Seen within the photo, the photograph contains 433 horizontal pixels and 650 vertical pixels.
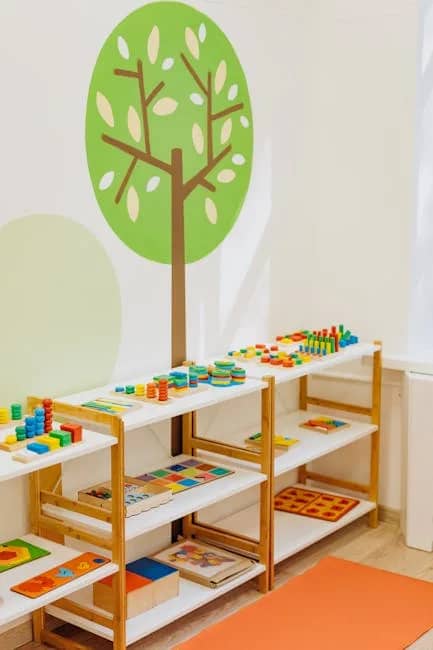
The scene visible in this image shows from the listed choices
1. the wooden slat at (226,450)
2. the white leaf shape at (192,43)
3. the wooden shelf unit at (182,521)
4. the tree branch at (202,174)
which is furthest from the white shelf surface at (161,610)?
the white leaf shape at (192,43)

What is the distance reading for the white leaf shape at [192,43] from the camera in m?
2.94

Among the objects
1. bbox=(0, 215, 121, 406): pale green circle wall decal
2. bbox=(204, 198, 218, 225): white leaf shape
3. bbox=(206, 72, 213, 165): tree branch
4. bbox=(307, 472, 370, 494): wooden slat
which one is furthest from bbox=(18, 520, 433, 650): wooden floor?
bbox=(206, 72, 213, 165): tree branch

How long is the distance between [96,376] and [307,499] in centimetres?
118

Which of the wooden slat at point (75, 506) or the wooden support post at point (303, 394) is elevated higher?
the wooden support post at point (303, 394)

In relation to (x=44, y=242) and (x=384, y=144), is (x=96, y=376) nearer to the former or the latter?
(x=44, y=242)

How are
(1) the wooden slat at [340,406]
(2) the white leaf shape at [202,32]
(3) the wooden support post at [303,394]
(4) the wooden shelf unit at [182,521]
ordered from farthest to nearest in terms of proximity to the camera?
(3) the wooden support post at [303,394]
(1) the wooden slat at [340,406]
(2) the white leaf shape at [202,32]
(4) the wooden shelf unit at [182,521]

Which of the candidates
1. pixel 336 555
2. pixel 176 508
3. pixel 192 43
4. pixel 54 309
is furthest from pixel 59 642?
pixel 192 43

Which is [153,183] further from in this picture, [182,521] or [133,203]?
[182,521]

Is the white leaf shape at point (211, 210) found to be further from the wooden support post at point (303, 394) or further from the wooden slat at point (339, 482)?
the wooden slat at point (339, 482)

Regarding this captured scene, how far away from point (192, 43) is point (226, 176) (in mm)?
470

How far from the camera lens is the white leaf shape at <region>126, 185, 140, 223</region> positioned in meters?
2.80

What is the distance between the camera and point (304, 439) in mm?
3311

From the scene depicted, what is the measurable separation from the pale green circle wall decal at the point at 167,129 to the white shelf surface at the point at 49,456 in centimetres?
78

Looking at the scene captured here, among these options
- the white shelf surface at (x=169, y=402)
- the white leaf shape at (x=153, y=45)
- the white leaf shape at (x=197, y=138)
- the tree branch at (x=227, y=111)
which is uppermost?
the white leaf shape at (x=153, y=45)
